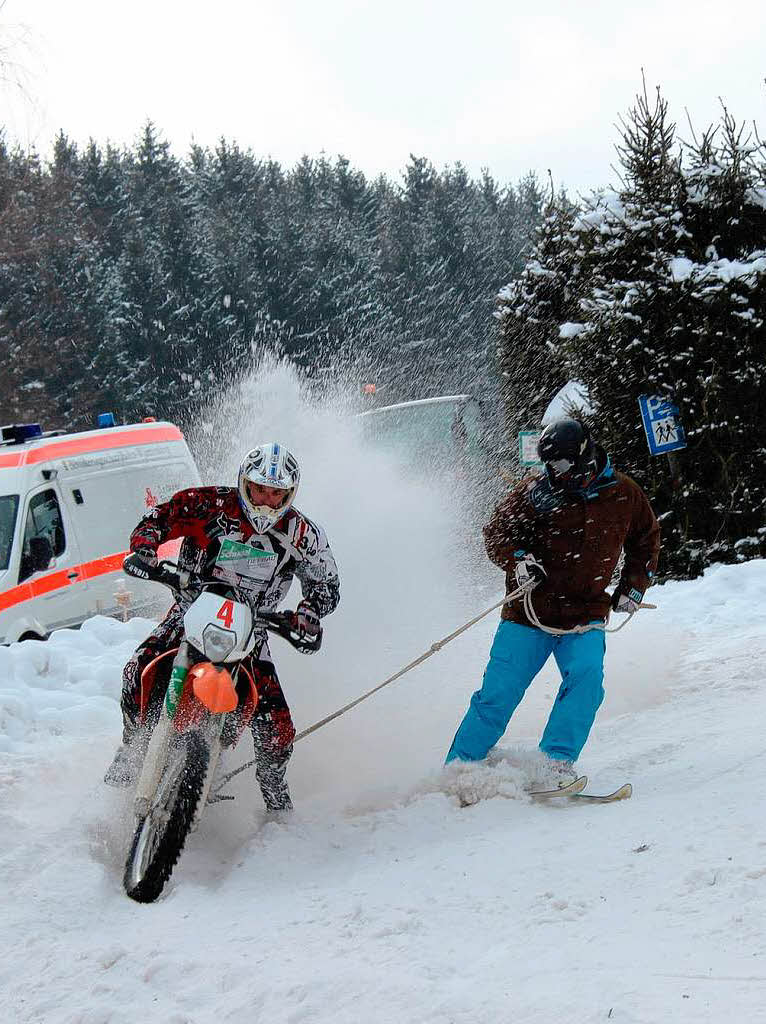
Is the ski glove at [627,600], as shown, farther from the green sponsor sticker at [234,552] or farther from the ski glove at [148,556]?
the ski glove at [148,556]

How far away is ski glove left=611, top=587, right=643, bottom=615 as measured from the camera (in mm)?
5949

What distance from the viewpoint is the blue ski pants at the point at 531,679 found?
5566mm

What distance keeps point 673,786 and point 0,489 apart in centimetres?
726

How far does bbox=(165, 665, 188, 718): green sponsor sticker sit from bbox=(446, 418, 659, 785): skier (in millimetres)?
1723

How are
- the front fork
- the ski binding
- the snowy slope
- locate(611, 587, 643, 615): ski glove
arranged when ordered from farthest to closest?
locate(611, 587, 643, 615): ski glove < the ski binding < the front fork < the snowy slope

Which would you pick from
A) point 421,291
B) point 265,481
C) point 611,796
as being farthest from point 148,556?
point 421,291

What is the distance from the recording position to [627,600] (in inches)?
235

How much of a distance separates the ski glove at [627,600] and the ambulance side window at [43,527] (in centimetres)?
595

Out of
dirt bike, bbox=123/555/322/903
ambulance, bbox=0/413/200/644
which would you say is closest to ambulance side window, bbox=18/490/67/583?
ambulance, bbox=0/413/200/644

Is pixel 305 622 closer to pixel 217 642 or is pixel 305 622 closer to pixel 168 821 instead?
pixel 217 642

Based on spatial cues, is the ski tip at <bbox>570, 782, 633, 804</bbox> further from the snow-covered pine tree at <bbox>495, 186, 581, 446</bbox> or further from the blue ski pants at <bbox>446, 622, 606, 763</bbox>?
the snow-covered pine tree at <bbox>495, 186, 581, 446</bbox>

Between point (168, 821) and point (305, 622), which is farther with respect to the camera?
point (305, 622)

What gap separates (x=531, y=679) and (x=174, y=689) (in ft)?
6.56

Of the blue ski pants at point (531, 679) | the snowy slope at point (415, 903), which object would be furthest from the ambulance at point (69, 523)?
the blue ski pants at point (531, 679)
